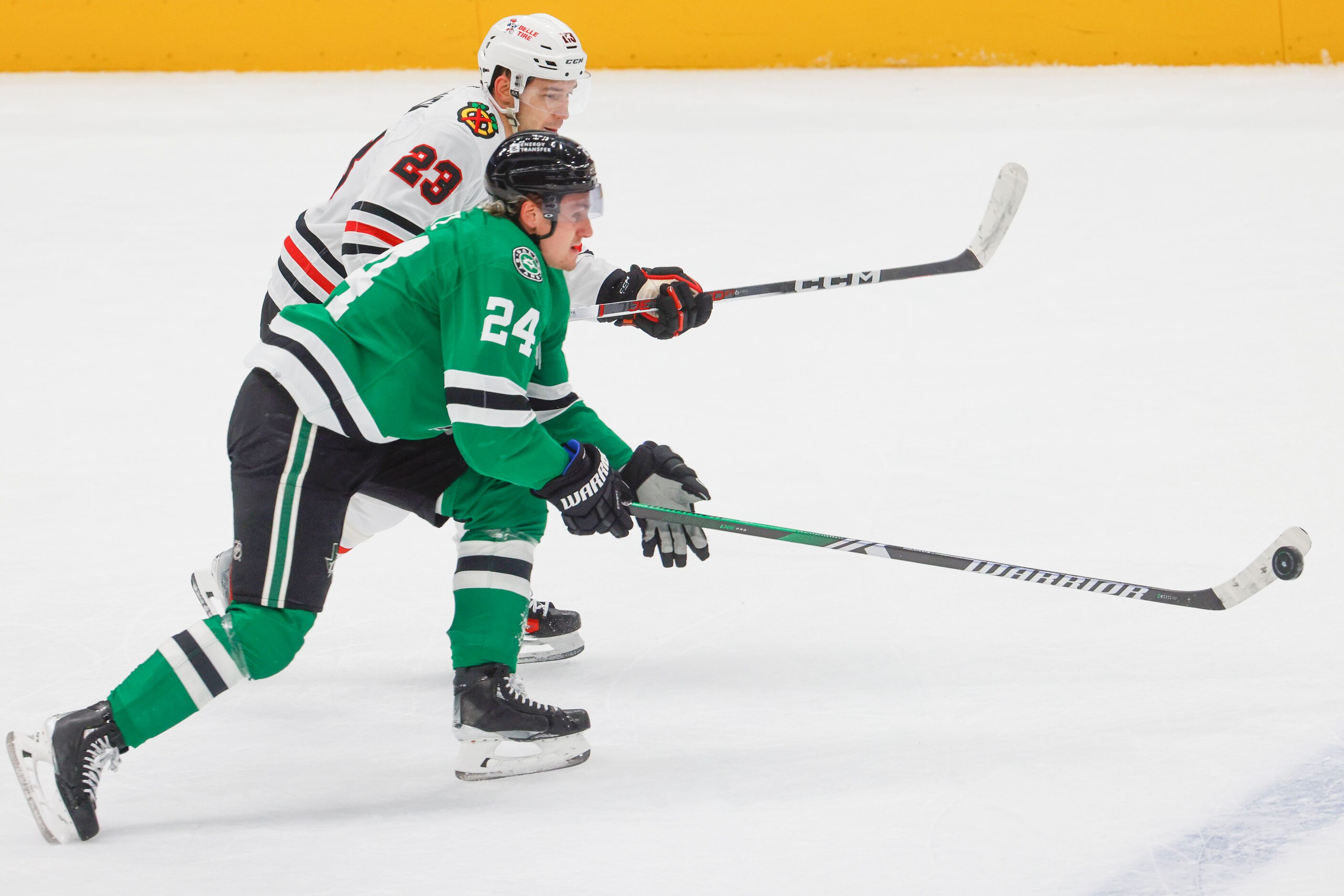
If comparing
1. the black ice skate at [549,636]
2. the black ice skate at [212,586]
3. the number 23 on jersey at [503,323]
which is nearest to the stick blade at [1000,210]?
the black ice skate at [549,636]

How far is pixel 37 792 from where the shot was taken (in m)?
2.05

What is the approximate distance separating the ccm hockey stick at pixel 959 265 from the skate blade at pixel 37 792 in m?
1.36

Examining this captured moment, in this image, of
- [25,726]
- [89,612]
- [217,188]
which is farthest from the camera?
[217,188]

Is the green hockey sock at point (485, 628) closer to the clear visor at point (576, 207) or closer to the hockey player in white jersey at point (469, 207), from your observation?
the hockey player in white jersey at point (469, 207)

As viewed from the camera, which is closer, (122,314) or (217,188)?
(122,314)

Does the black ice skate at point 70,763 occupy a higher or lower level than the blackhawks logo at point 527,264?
lower

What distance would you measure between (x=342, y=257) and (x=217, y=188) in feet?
9.68

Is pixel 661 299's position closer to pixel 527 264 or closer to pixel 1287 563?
pixel 527 264

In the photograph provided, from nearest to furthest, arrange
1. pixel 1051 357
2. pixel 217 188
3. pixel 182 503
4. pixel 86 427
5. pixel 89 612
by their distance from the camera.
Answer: pixel 89 612, pixel 182 503, pixel 86 427, pixel 1051 357, pixel 217 188

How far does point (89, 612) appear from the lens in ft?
9.39

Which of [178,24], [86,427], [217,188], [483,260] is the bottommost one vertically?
[483,260]

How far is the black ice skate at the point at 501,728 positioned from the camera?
2266mm

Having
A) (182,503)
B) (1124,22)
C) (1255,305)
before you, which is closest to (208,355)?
(182,503)

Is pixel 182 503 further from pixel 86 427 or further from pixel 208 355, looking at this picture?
pixel 208 355
